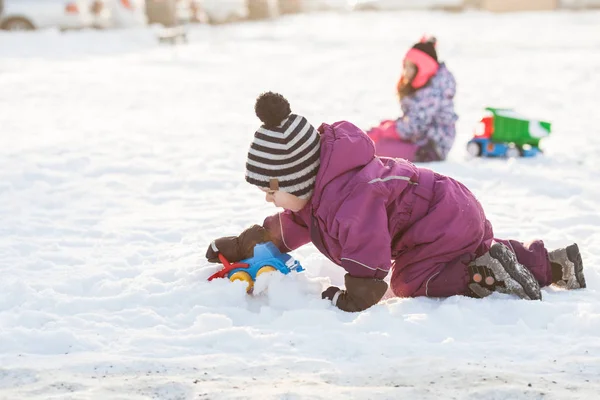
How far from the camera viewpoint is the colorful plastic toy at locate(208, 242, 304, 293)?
356 cm

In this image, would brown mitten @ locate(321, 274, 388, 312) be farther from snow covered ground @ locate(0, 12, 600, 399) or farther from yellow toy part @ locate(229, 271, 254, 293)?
yellow toy part @ locate(229, 271, 254, 293)

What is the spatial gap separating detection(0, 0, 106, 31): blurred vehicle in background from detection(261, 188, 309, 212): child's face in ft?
53.1

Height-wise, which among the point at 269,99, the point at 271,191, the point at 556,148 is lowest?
the point at 556,148

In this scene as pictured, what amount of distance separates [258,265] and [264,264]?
3 centimetres

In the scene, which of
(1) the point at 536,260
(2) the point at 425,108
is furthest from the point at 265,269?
(2) the point at 425,108

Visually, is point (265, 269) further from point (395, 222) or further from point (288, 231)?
point (395, 222)

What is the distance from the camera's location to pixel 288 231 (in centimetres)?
369

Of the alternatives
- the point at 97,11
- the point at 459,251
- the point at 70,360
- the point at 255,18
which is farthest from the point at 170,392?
the point at 255,18

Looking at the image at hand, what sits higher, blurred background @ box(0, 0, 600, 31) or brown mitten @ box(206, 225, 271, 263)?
blurred background @ box(0, 0, 600, 31)

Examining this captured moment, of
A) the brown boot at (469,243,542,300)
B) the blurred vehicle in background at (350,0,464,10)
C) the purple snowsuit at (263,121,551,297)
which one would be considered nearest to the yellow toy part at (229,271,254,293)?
the purple snowsuit at (263,121,551,297)

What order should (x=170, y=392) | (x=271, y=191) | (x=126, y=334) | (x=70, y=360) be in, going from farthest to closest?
1. (x=271, y=191)
2. (x=126, y=334)
3. (x=70, y=360)
4. (x=170, y=392)

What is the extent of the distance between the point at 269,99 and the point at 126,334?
3.35 ft

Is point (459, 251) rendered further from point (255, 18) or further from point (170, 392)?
point (255, 18)

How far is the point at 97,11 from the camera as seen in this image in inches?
732
